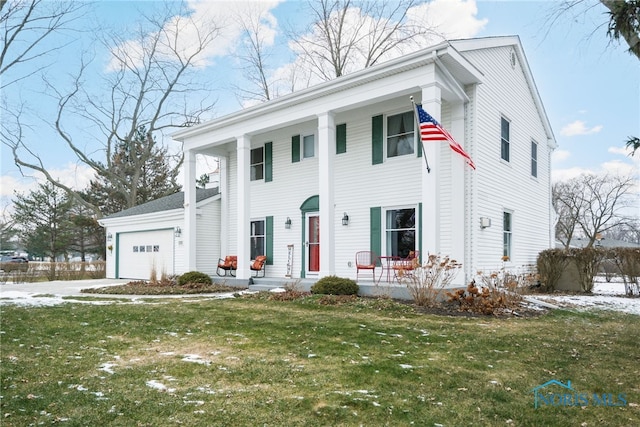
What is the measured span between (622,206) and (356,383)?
4045cm

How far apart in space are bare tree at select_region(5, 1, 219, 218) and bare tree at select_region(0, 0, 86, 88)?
589 centimetres

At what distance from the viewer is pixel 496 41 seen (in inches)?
446

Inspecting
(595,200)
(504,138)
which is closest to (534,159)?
(504,138)

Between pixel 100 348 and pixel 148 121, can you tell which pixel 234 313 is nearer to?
pixel 100 348

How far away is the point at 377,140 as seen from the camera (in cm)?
1116

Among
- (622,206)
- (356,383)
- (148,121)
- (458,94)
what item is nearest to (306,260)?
(458,94)

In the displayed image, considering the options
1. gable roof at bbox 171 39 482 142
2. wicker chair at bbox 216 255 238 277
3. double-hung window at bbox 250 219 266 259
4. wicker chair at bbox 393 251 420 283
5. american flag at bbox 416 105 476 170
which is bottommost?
wicker chair at bbox 216 255 238 277

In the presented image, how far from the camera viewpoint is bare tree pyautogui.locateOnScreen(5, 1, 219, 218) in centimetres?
2577

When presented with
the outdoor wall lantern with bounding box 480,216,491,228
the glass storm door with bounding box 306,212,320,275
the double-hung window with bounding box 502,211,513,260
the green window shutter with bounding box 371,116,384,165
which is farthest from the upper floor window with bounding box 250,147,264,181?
the double-hung window with bounding box 502,211,513,260

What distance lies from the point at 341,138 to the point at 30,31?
16410mm

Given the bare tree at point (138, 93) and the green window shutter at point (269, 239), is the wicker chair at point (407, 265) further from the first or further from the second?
the bare tree at point (138, 93)

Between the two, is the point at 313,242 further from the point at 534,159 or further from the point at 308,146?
the point at 534,159

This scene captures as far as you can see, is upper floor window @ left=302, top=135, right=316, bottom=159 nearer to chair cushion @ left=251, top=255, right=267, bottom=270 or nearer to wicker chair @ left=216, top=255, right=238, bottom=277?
chair cushion @ left=251, top=255, right=267, bottom=270

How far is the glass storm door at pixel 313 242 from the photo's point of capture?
12305 mm
